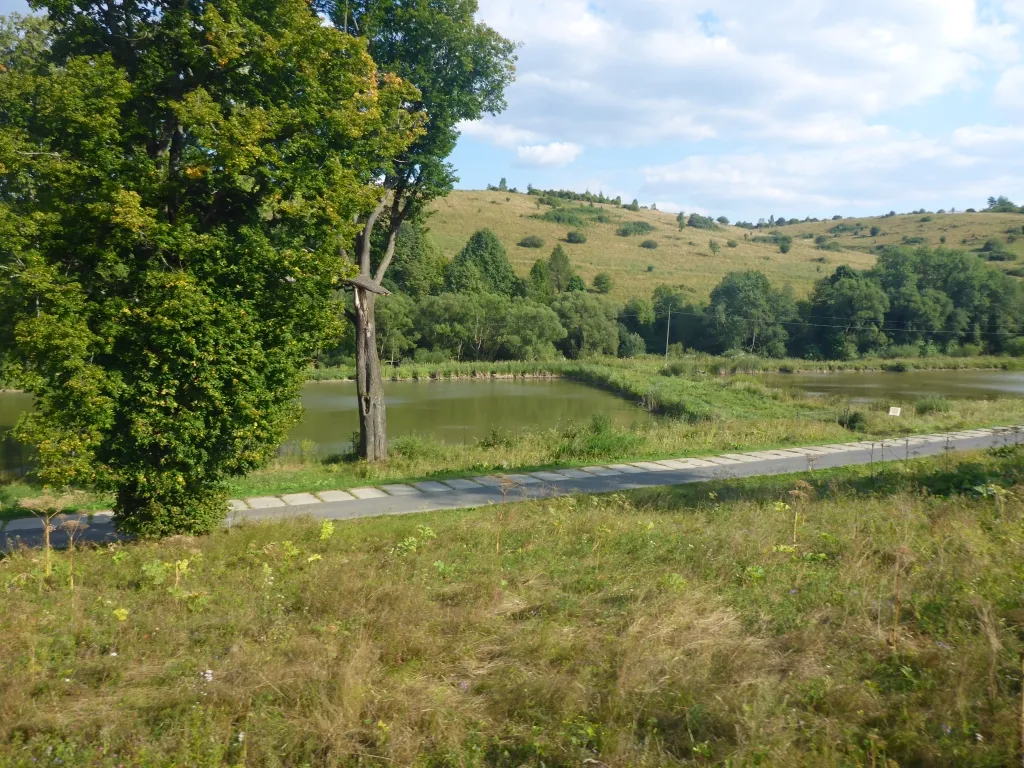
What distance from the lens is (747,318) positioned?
68438 millimetres

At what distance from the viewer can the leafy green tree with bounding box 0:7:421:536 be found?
7.30 meters

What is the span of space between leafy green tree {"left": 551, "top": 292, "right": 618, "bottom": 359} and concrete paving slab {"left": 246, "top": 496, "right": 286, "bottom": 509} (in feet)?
168

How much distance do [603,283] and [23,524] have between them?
71864 millimetres

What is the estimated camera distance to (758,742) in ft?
12.2

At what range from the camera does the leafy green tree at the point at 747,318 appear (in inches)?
2687

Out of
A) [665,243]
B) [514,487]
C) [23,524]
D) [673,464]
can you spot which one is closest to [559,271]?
[665,243]

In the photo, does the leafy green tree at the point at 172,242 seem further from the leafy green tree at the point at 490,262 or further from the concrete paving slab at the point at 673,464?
the leafy green tree at the point at 490,262

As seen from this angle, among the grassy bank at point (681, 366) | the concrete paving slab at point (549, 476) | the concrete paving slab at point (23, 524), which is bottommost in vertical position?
the grassy bank at point (681, 366)

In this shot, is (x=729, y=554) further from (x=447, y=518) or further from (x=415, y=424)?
(x=415, y=424)

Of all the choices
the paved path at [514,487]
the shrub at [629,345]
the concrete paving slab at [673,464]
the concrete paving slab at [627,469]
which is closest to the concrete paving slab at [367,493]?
the paved path at [514,487]

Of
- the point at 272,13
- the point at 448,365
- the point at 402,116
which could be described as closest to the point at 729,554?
the point at 272,13

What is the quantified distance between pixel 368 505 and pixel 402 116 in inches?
301

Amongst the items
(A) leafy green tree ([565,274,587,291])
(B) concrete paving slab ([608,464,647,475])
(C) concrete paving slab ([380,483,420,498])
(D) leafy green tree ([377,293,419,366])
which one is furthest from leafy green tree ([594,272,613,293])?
(C) concrete paving slab ([380,483,420,498])

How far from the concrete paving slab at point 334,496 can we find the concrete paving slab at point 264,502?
636 mm
